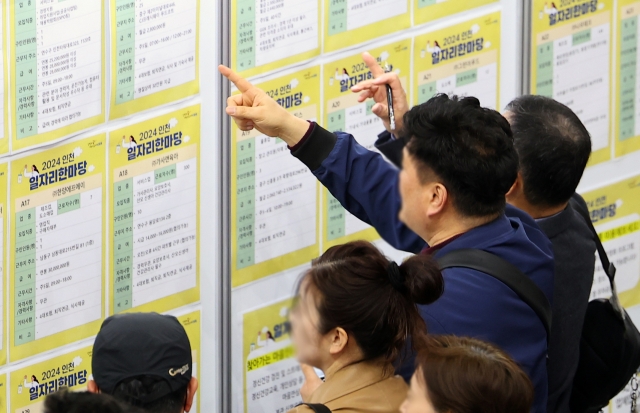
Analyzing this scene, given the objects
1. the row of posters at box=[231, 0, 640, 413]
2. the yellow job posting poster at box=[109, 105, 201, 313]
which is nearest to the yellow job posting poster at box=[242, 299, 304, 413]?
the row of posters at box=[231, 0, 640, 413]

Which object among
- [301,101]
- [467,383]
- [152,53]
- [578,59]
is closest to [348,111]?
[301,101]

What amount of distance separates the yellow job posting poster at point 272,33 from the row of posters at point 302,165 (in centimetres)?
5

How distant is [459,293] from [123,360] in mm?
573

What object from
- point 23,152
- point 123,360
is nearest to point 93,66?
point 23,152

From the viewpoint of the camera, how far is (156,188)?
2.32m

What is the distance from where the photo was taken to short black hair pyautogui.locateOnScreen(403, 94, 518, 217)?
1.78 meters

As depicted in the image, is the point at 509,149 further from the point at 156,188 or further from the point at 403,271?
the point at 156,188

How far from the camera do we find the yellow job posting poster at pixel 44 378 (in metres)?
2.25

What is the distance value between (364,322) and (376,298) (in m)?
0.04

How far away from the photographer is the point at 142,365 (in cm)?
158

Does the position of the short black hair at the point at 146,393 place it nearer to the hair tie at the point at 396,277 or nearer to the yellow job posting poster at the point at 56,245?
the hair tie at the point at 396,277

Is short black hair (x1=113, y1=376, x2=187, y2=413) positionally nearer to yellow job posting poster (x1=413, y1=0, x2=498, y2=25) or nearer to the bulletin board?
the bulletin board

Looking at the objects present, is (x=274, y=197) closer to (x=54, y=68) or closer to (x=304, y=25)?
(x=304, y=25)

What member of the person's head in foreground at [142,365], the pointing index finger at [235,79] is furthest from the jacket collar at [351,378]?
the pointing index finger at [235,79]
